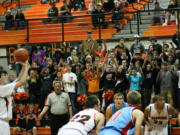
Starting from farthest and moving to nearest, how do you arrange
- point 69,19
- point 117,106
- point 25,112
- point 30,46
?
point 69,19
point 30,46
point 25,112
point 117,106

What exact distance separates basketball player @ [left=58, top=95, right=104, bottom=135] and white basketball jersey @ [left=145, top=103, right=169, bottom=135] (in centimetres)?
330

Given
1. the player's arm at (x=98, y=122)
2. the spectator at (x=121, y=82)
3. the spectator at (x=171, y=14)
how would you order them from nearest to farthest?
the player's arm at (x=98, y=122) → the spectator at (x=121, y=82) → the spectator at (x=171, y=14)

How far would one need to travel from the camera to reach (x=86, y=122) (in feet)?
21.5

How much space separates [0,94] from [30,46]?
9981 mm

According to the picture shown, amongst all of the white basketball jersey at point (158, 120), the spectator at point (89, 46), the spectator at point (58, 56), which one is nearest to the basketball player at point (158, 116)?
the white basketball jersey at point (158, 120)

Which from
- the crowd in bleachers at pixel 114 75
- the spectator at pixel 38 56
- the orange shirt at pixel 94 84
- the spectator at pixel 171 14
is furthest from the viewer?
the spectator at pixel 171 14

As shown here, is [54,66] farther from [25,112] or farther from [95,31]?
[95,31]

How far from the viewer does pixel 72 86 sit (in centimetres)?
1320

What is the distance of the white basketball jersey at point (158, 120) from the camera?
995 centimetres

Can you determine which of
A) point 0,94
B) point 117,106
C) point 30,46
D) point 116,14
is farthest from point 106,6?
point 0,94

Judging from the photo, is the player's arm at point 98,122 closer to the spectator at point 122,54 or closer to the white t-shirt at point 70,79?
the white t-shirt at point 70,79

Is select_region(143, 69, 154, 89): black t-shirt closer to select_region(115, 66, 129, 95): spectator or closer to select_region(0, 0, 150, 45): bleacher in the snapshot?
select_region(115, 66, 129, 95): spectator

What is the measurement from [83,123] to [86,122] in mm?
64

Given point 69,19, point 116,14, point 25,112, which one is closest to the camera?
point 25,112
